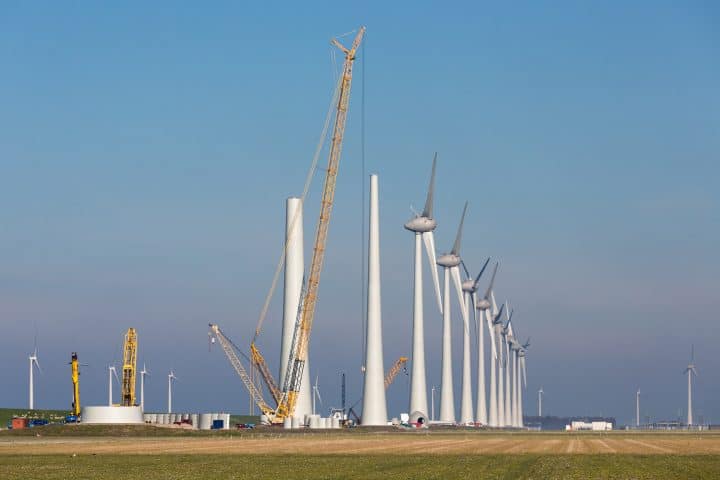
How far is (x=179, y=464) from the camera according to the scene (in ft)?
269

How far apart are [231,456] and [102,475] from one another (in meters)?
27.0

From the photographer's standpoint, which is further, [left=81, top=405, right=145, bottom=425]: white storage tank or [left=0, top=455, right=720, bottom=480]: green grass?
[left=81, top=405, right=145, bottom=425]: white storage tank

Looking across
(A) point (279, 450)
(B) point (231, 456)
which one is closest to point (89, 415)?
(A) point (279, 450)

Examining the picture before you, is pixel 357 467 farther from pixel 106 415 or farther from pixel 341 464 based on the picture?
pixel 106 415

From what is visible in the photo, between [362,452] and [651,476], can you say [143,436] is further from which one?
[651,476]

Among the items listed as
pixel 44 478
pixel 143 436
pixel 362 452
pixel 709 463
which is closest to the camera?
pixel 44 478

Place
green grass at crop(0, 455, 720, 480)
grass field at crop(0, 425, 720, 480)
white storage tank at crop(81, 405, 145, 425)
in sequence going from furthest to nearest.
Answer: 1. white storage tank at crop(81, 405, 145, 425)
2. grass field at crop(0, 425, 720, 480)
3. green grass at crop(0, 455, 720, 480)

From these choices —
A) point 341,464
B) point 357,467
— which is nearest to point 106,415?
point 341,464

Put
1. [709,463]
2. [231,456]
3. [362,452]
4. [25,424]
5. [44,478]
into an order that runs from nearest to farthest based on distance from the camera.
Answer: [44,478]
[709,463]
[231,456]
[362,452]
[25,424]

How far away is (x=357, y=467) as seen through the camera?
78938 millimetres

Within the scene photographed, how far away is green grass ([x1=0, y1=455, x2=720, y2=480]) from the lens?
226 ft

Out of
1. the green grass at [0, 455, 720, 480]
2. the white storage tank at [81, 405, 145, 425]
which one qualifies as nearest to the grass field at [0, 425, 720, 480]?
the green grass at [0, 455, 720, 480]

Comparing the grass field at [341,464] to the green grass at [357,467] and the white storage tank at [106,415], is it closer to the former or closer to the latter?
the green grass at [357,467]

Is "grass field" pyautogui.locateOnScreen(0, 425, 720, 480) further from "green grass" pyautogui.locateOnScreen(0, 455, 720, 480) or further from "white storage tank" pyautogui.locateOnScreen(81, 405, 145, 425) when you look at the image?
"white storage tank" pyautogui.locateOnScreen(81, 405, 145, 425)
